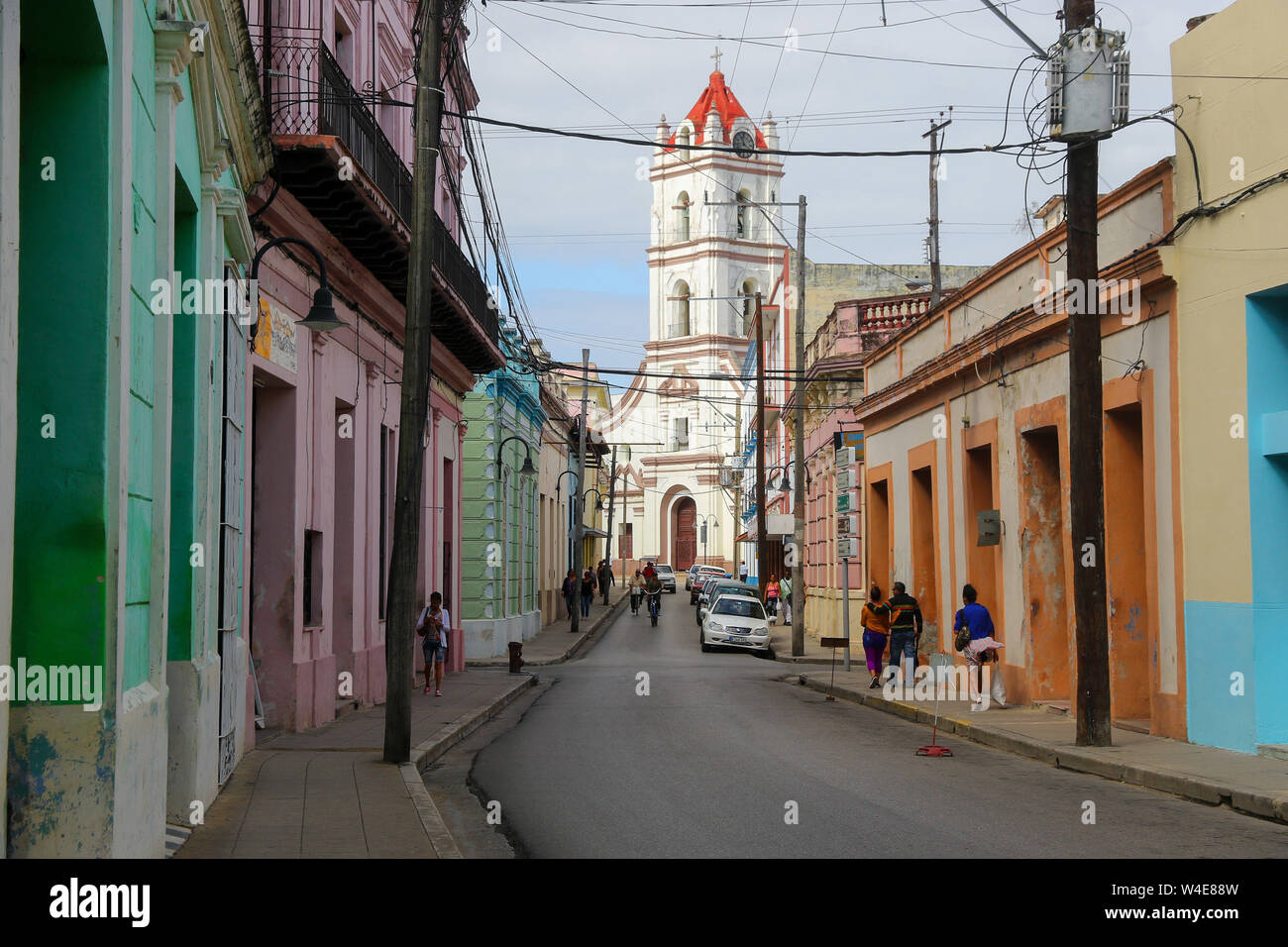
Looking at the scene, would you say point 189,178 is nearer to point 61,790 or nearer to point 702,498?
point 61,790

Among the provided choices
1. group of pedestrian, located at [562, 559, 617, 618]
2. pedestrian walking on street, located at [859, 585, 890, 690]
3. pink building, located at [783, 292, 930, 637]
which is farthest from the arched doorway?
pedestrian walking on street, located at [859, 585, 890, 690]

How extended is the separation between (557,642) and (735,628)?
486 centimetres

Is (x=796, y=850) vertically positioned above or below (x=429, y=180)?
below

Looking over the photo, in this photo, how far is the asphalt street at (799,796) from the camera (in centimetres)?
897

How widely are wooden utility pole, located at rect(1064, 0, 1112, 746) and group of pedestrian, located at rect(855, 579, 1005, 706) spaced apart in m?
3.85

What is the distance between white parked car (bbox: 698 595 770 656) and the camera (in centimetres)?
3559

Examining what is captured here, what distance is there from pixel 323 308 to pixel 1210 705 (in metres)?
9.01

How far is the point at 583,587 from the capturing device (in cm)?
4897

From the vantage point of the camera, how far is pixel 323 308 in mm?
11977

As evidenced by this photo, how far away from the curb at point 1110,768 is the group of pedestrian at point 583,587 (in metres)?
23.7

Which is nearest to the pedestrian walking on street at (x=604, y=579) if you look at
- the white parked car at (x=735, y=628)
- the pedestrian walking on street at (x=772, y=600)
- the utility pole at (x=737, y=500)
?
the pedestrian walking on street at (x=772, y=600)

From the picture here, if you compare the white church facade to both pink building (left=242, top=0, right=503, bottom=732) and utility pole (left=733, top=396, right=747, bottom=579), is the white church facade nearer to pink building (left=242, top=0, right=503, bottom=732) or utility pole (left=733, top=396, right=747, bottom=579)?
utility pole (left=733, top=396, right=747, bottom=579)

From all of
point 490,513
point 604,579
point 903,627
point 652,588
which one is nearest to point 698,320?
point 604,579

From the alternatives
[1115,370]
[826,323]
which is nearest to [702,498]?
[826,323]
